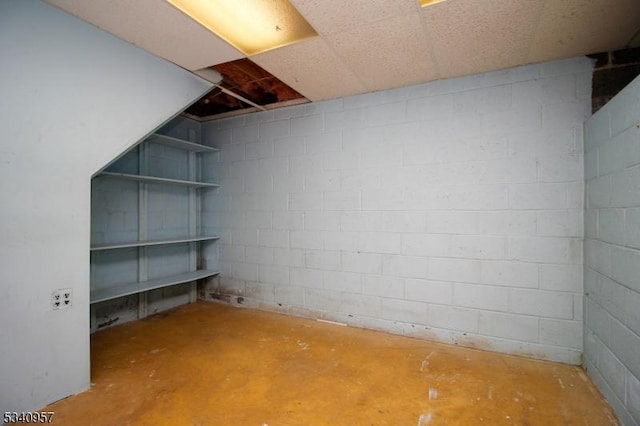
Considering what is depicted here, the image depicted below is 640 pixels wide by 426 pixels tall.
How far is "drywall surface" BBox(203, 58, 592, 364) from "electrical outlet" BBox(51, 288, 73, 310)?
205cm

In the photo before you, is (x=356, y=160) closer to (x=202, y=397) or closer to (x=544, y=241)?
(x=544, y=241)

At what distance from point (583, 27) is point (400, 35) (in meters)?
1.20

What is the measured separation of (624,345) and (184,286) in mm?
4286

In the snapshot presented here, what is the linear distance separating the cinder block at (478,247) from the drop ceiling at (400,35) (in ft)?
4.84

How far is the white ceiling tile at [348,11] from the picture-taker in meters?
1.82

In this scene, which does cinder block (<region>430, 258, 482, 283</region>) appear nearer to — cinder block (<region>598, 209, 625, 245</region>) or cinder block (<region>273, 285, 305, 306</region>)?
cinder block (<region>598, 209, 625, 245</region>)

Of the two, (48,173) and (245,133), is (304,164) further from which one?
(48,173)

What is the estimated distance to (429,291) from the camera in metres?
2.87

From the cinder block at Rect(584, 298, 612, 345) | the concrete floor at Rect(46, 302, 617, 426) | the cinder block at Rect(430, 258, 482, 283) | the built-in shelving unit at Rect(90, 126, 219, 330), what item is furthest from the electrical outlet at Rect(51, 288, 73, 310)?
the cinder block at Rect(584, 298, 612, 345)

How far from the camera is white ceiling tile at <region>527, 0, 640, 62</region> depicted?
1826mm

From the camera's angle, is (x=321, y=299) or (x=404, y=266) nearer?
(x=404, y=266)

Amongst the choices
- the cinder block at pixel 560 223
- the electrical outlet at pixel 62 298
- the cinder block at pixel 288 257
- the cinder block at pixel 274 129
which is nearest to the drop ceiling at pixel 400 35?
the cinder block at pixel 274 129

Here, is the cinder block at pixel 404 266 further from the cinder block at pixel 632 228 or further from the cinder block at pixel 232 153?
the cinder block at pixel 232 153

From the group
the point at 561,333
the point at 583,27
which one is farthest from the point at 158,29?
the point at 561,333
